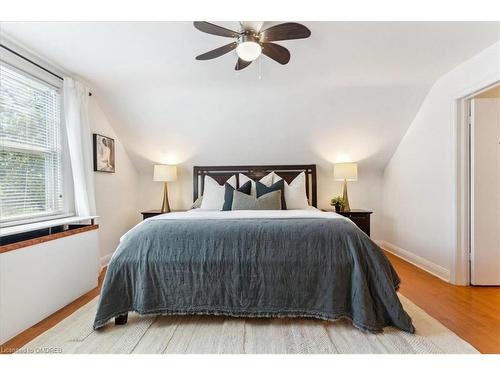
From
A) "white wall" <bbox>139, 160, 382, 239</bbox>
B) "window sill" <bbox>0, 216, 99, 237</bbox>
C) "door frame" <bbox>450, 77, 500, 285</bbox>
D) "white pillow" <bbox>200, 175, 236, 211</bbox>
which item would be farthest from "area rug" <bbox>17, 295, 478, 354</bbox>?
"white wall" <bbox>139, 160, 382, 239</bbox>

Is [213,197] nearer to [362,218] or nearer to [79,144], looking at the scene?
[79,144]

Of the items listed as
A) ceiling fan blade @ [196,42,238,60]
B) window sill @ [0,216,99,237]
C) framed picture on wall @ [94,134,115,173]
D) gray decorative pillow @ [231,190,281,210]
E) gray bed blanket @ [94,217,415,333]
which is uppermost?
ceiling fan blade @ [196,42,238,60]

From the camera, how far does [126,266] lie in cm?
192

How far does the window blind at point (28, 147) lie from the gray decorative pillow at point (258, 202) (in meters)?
1.87

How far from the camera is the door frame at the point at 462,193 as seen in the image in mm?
2664

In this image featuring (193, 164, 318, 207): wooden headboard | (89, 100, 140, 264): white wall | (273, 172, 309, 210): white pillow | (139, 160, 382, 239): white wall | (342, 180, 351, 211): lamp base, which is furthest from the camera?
(139, 160, 382, 239): white wall

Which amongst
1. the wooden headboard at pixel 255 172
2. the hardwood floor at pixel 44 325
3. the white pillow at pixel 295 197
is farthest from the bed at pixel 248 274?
the wooden headboard at pixel 255 172

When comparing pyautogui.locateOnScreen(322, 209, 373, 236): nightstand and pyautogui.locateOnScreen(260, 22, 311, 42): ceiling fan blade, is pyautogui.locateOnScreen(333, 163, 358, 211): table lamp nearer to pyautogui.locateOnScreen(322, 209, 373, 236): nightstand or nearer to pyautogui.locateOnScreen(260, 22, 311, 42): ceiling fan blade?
pyautogui.locateOnScreen(322, 209, 373, 236): nightstand

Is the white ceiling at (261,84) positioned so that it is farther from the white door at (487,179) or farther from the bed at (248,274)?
the bed at (248,274)

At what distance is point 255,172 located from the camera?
4.13m

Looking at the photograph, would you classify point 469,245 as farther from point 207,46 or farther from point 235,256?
point 207,46

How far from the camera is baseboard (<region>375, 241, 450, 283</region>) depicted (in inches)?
112

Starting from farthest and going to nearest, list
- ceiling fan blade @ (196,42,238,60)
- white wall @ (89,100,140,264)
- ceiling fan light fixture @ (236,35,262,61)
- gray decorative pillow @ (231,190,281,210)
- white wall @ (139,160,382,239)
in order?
white wall @ (139,160,382,239)
white wall @ (89,100,140,264)
gray decorative pillow @ (231,190,281,210)
ceiling fan blade @ (196,42,238,60)
ceiling fan light fixture @ (236,35,262,61)

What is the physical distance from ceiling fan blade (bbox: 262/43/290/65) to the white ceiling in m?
0.22
